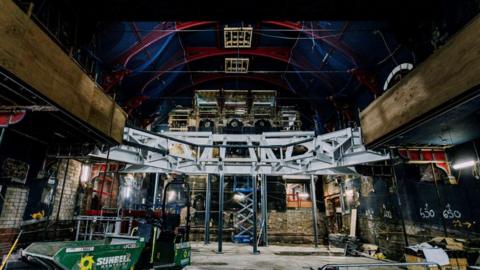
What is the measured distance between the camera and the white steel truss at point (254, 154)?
7.94 metres

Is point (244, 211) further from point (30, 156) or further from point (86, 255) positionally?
point (86, 255)

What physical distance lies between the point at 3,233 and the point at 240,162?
7657 millimetres

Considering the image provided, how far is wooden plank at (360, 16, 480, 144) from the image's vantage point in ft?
10.5

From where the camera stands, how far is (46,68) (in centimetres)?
343

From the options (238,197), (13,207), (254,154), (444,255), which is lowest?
(444,255)

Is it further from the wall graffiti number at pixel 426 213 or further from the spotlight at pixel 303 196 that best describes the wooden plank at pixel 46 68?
the spotlight at pixel 303 196

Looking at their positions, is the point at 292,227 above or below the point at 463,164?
below

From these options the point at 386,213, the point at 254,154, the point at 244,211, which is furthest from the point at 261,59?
the point at 386,213

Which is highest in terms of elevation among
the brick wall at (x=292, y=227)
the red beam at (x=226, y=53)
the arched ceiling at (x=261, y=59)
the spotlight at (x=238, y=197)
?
the red beam at (x=226, y=53)

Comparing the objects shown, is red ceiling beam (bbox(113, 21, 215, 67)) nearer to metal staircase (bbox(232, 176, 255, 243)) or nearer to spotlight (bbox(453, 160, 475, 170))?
metal staircase (bbox(232, 176, 255, 243))

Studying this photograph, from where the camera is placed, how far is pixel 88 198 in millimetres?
10453

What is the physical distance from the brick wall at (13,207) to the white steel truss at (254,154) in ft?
7.05

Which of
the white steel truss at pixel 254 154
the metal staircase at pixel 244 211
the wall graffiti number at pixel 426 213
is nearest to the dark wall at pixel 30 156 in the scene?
the white steel truss at pixel 254 154

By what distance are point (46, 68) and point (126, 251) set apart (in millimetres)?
3434
